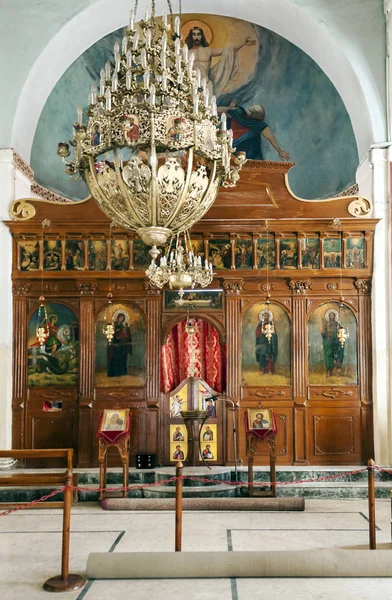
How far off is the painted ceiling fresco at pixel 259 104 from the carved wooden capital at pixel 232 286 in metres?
3.46

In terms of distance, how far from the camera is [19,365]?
438 inches

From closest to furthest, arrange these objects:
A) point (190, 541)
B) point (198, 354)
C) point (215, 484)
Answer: point (190, 541)
point (215, 484)
point (198, 354)

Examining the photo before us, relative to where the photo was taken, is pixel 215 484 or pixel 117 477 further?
pixel 117 477

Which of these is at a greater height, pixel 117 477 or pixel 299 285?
pixel 299 285

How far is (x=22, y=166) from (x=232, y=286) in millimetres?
4074

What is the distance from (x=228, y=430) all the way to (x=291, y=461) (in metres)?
1.12

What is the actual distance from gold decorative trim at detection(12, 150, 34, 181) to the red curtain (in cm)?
369

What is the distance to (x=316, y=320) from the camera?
37.0ft

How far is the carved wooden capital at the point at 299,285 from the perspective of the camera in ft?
36.8

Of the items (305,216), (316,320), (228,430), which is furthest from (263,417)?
(305,216)

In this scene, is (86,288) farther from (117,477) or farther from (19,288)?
(117,477)

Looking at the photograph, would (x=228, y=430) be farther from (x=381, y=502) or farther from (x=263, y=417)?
(x=381, y=502)

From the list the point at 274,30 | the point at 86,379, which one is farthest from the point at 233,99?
the point at 86,379

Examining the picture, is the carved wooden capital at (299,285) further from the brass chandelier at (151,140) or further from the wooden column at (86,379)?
the brass chandelier at (151,140)
